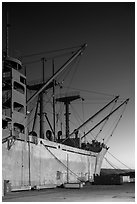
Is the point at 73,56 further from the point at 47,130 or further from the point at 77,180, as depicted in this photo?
the point at 77,180

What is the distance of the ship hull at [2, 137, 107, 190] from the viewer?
24778 mm

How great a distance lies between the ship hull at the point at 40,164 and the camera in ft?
81.3

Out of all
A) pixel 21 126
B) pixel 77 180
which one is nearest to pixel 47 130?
pixel 77 180

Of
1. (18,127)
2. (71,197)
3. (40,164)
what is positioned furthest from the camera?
(40,164)

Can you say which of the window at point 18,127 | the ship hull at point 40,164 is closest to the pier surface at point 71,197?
the ship hull at point 40,164

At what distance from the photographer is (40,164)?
29.8 meters

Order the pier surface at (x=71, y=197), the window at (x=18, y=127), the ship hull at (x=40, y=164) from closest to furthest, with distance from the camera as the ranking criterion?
the pier surface at (x=71, y=197), the ship hull at (x=40, y=164), the window at (x=18, y=127)

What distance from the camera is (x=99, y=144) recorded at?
176 feet

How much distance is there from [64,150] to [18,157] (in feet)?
37.1

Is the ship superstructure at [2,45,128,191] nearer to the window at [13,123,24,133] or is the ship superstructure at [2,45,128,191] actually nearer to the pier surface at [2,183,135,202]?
the window at [13,123,24,133]

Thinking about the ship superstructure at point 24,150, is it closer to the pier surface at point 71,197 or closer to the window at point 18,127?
the window at point 18,127

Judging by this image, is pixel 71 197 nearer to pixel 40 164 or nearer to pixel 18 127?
pixel 40 164

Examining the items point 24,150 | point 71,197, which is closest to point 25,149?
point 24,150

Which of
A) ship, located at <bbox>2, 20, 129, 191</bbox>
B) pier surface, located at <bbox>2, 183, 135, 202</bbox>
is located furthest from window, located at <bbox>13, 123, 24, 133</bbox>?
pier surface, located at <bbox>2, 183, 135, 202</bbox>
